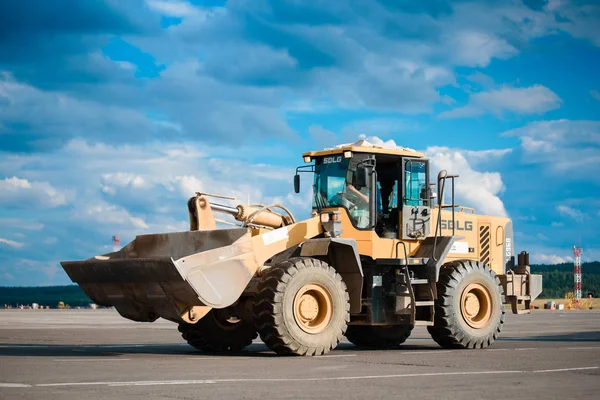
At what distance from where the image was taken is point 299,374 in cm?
1303

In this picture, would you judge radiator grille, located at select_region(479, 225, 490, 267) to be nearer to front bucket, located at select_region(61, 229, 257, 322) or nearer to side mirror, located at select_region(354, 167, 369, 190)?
side mirror, located at select_region(354, 167, 369, 190)

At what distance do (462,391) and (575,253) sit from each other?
76.8 m

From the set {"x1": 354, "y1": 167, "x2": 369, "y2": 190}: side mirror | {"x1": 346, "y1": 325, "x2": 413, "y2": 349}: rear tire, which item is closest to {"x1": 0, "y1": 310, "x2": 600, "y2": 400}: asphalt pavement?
{"x1": 346, "y1": 325, "x2": 413, "y2": 349}: rear tire

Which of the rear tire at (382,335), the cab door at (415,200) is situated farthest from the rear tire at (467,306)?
the rear tire at (382,335)

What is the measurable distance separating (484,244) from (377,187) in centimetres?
380

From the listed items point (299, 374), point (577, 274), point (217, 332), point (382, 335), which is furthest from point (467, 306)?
point (577, 274)

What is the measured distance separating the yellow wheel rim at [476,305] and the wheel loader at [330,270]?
1.0 inches

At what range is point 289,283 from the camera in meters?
16.5

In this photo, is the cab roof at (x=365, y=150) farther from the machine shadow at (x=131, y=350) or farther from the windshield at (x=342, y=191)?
the machine shadow at (x=131, y=350)

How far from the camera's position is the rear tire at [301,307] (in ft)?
53.7

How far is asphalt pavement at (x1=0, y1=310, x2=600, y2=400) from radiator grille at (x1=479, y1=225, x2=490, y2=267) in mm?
3090

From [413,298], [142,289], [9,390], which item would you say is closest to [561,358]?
[413,298]

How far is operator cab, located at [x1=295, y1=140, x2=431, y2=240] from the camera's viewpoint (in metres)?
18.9

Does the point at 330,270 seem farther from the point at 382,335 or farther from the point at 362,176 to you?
the point at 382,335
